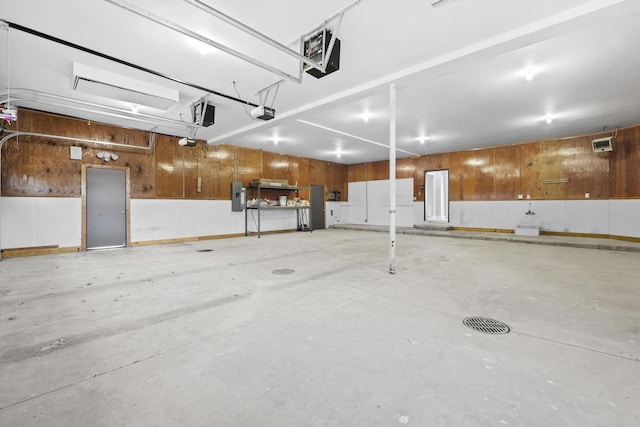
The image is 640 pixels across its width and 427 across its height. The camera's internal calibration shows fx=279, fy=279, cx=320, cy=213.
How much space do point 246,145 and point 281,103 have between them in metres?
4.46

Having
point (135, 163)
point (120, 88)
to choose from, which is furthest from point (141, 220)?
point (120, 88)

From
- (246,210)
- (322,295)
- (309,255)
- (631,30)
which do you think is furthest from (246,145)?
(631,30)

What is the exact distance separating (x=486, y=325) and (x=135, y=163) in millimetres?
8803

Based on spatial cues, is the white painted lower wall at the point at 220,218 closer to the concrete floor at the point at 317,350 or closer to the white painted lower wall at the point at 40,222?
the white painted lower wall at the point at 40,222

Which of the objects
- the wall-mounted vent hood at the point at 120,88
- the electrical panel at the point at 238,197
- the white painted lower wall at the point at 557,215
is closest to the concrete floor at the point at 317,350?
the wall-mounted vent hood at the point at 120,88

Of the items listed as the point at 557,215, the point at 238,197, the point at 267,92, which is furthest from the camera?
the point at 238,197

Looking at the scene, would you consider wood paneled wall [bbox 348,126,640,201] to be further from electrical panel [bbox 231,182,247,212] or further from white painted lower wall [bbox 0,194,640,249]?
electrical panel [bbox 231,182,247,212]

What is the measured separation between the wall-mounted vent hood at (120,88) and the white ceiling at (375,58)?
15 cm

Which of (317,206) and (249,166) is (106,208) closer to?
(249,166)

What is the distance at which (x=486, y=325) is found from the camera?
2.62m

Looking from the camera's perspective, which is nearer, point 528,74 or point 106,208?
point 528,74

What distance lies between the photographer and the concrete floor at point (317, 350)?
Answer: 60.5 inches

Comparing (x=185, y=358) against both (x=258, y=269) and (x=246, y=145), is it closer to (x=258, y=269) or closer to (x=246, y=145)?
(x=258, y=269)

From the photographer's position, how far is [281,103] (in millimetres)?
5887
